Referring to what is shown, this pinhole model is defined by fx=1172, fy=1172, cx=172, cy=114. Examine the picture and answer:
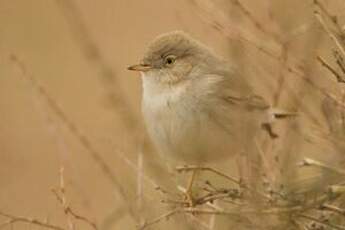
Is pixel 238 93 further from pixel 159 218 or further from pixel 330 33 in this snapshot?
pixel 159 218

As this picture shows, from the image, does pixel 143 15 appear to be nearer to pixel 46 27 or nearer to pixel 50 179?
pixel 46 27

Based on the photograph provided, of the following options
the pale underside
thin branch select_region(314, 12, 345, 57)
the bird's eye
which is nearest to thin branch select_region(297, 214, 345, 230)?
thin branch select_region(314, 12, 345, 57)

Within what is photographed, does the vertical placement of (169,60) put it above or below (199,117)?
above

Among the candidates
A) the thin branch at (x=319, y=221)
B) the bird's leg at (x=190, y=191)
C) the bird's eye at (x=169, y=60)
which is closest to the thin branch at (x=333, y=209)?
the thin branch at (x=319, y=221)

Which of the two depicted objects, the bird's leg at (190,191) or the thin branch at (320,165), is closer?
the thin branch at (320,165)

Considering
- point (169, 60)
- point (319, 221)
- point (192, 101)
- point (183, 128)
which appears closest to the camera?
point (319, 221)

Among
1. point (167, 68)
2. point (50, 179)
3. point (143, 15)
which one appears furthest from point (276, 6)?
point (143, 15)

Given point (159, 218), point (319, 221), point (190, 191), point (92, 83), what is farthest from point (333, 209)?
point (92, 83)

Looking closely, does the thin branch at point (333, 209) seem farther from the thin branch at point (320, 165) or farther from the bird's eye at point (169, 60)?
the bird's eye at point (169, 60)
